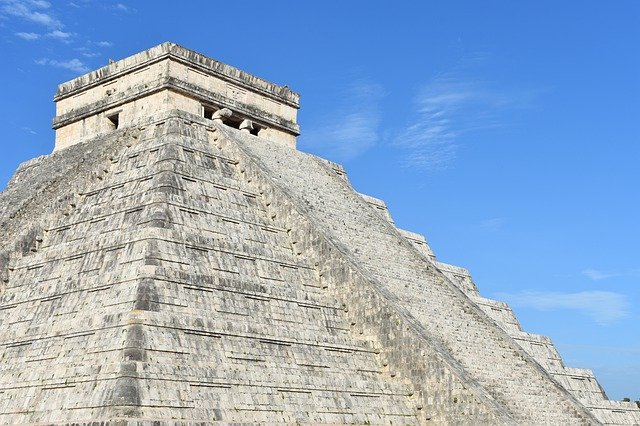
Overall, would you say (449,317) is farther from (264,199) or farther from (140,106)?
(140,106)

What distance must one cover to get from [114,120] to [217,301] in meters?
8.56

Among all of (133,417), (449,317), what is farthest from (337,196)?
(133,417)

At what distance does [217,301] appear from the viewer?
1482cm

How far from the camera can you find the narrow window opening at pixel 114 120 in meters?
21.5

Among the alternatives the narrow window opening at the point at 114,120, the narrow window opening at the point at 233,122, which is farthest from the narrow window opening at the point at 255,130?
the narrow window opening at the point at 114,120

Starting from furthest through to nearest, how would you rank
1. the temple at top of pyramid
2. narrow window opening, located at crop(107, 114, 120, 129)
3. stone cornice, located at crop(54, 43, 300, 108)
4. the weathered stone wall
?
narrow window opening, located at crop(107, 114, 120, 129)
stone cornice, located at crop(54, 43, 300, 108)
the temple at top of pyramid
the weathered stone wall

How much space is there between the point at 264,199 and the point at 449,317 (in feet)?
14.7

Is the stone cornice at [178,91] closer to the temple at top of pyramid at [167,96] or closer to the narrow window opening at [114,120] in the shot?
the temple at top of pyramid at [167,96]

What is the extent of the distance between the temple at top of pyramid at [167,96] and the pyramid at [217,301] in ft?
0.21

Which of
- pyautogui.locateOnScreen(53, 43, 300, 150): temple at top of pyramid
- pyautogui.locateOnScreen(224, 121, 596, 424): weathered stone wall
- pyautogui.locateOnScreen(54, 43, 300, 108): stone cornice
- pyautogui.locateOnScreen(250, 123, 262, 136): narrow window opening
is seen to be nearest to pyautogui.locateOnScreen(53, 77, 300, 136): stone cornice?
pyautogui.locateOnScreen(53, 43, 300, 150): temple at top of pyramid

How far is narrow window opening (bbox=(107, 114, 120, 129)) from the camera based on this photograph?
A: 21547 mm

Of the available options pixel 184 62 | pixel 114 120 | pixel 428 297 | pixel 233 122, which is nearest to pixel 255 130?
pixel 233 122

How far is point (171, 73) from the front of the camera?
20578 mm

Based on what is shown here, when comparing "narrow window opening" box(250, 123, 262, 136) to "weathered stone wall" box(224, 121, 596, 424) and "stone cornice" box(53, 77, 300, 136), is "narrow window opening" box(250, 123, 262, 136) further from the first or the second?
"weathered stone wall" box(224, 121, 596, 424)
